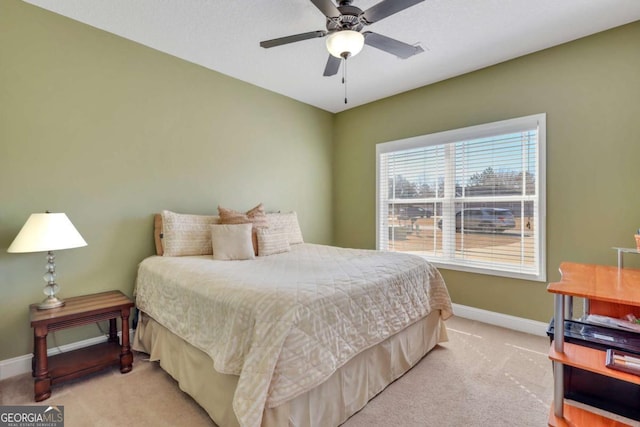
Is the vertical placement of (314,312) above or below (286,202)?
below

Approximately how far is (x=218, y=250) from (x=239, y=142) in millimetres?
1450

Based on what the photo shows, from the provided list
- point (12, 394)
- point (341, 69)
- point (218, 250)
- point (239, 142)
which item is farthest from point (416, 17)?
point (12, 394)

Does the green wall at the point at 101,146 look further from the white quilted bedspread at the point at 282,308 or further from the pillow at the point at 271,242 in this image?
the pillow at the point at 271,242

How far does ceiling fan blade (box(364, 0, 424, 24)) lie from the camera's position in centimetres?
167

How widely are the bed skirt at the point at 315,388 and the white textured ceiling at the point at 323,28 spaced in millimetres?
2367

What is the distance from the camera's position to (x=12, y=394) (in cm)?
191

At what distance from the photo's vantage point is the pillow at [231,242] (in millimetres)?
2538

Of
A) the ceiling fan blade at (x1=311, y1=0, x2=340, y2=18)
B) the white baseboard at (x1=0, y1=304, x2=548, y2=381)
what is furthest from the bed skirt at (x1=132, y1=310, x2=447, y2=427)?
the ceiling fan blade at (x1=311, y1=0, x2=340, y2=18)

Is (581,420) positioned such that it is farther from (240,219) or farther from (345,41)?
(240,219)

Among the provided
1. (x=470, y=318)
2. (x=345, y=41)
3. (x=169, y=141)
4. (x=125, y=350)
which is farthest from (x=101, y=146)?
(x=470, y=318)

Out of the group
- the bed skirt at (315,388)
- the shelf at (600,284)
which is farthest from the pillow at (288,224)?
the shelf at (600,284)

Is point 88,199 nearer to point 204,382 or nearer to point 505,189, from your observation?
point 204,382

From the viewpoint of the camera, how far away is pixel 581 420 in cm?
142

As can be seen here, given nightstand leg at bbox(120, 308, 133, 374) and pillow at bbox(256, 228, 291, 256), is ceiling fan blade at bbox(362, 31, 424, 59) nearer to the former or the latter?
pillow at bbox(256, 228, 291, 256)
